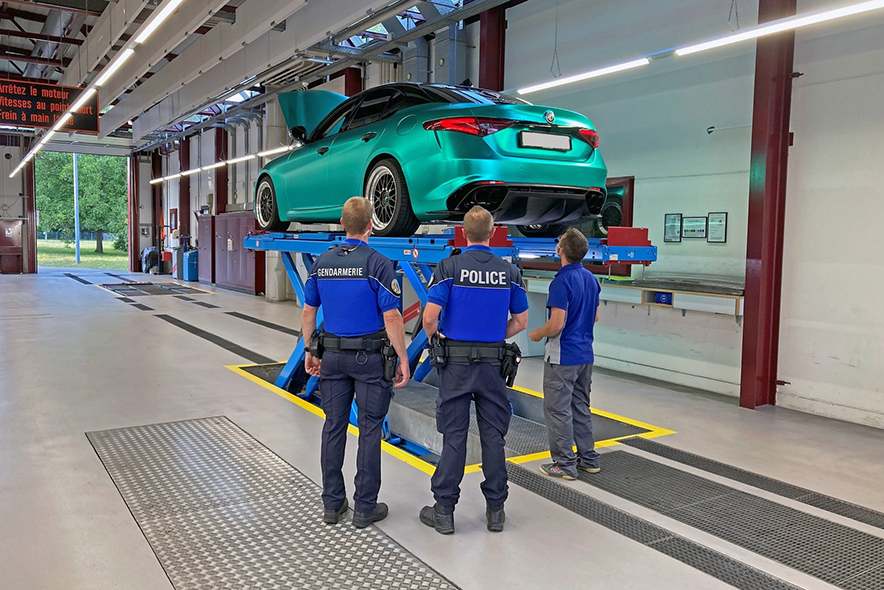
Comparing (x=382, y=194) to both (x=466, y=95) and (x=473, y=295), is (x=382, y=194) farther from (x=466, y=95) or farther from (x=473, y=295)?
(x=473, y=295)

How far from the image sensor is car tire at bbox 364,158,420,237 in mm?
4336

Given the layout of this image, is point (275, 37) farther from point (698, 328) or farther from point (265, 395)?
point (698, 328)

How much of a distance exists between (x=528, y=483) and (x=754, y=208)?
11.6 feet

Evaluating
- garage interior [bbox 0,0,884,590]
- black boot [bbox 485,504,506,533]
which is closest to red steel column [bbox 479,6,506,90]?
garage interior [bbox 0,0,884,590]

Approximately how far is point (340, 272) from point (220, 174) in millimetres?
15996

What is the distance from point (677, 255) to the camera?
22.6ft

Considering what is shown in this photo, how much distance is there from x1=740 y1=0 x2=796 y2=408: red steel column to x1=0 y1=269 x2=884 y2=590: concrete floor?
45cm

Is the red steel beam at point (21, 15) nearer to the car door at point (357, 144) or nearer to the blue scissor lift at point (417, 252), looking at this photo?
the blue scissor lift at point (417, 252)

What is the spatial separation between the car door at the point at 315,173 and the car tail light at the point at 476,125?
1556 millimetres

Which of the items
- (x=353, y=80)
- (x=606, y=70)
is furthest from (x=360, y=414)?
(x=353, y=80)

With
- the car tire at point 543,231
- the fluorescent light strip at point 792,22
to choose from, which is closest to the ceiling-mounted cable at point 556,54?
the fluorescent light strip at point 792,22

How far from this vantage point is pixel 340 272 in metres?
3.10

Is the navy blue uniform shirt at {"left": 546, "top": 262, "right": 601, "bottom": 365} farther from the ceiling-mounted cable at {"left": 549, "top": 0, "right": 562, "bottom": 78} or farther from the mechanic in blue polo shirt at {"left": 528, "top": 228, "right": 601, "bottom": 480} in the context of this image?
the ceiling-mounted cable at {"left": 549, "top": 0, "right": 562, "bottom": 78}

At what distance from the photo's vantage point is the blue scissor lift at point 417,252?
13.2ft
